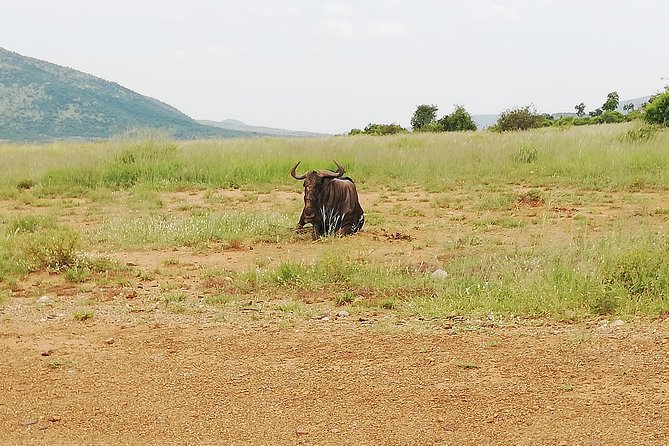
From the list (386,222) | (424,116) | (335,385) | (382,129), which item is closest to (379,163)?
(386,222)

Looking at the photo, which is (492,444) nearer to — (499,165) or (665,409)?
(665,409)

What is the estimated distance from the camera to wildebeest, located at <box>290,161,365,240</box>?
9125 millimetres

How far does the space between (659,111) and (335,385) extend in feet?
70.9

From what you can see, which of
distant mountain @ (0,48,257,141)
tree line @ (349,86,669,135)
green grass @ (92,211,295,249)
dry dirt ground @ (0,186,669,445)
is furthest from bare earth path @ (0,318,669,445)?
distant mountain @ (0,48,257,141)

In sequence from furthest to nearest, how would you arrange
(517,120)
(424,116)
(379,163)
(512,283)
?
(424,116) < (517,120) < (379,163) < (512,283)

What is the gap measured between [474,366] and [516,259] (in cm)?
269

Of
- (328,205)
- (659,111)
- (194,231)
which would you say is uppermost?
(659,111)

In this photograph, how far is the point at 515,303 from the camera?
5.14 m

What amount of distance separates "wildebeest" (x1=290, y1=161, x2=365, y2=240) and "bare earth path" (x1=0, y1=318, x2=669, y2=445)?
4.19 metres

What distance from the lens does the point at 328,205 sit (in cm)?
928

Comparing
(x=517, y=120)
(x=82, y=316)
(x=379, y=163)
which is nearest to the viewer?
(x=82, y=316)

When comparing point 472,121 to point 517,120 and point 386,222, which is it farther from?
point 386,222

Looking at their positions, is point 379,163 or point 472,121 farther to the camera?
point 472,121

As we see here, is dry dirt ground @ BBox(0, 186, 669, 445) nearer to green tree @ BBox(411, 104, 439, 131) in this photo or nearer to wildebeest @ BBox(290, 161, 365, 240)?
wildebeest @ BBox(290, 161, 365, 240)
